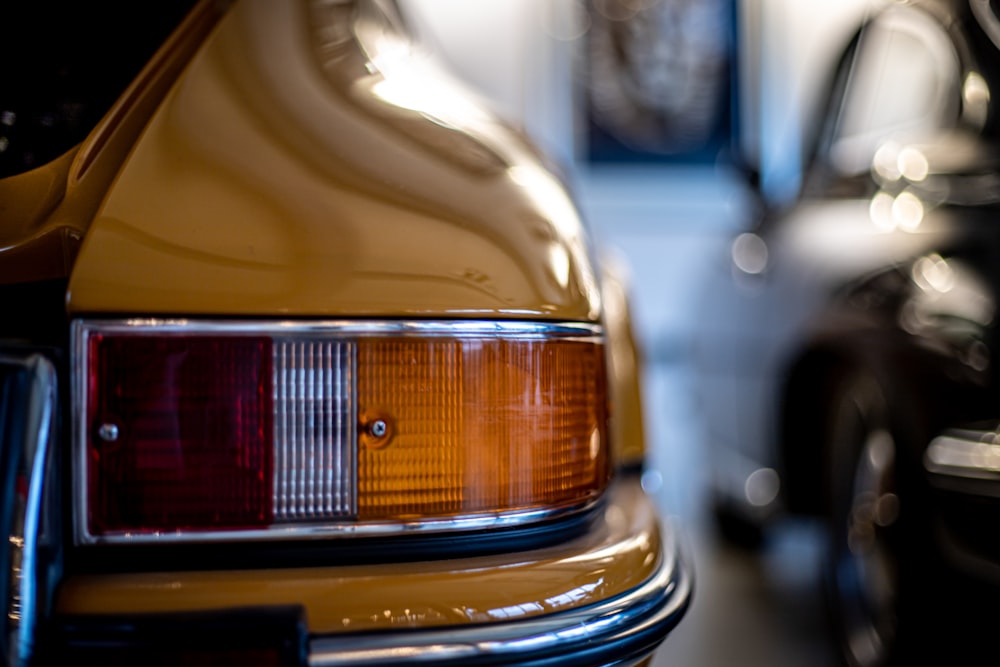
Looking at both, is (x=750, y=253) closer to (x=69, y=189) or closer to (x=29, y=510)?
(x=69, y=189)

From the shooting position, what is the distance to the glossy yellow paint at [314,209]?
81 cm

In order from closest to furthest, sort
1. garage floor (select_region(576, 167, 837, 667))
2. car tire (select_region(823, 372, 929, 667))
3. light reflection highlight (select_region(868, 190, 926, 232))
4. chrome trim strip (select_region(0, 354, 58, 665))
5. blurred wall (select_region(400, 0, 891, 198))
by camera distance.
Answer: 1. chrome trim strip (select_region(0, 354, 58, 665))
2. car tire (select_region(823, 372, 929, 667))
3. light reflection highlight (select_region(868, 190, 926, 232))
4. garage floor (select_region(576, 167, 837, 667))
5. blurred wall (select_region(400, 0, 891, 198))

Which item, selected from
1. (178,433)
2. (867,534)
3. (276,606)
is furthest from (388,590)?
(867,534)

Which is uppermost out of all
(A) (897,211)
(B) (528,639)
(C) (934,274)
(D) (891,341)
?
(A) (897,211)

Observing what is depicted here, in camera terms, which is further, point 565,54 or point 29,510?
point 565,54

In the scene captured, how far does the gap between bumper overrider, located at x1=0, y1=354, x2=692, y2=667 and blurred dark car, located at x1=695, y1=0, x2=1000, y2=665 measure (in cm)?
100

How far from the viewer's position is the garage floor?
7.54 ft

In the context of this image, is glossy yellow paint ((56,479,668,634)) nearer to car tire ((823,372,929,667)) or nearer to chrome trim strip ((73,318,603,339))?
chrome trim strip ((73,318,603,339))

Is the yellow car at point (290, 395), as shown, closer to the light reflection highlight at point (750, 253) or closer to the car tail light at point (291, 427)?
the car tail light at point (291, 427)

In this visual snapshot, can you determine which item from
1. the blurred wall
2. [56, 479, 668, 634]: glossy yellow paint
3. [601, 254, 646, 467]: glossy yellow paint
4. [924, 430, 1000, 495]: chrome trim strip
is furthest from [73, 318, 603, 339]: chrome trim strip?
the blurred wall

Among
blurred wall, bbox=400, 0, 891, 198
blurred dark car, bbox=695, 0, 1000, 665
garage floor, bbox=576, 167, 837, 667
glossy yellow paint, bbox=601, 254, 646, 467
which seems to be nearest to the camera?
glossy yellow paint, bbox=601, 254, 646, 467

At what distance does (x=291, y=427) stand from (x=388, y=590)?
171 mm

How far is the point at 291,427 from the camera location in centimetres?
83

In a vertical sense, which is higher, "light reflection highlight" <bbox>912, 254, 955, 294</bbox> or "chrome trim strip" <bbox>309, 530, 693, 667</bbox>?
"light reflection highlight" <bbox>912, 254, 955, 294</bbox>
